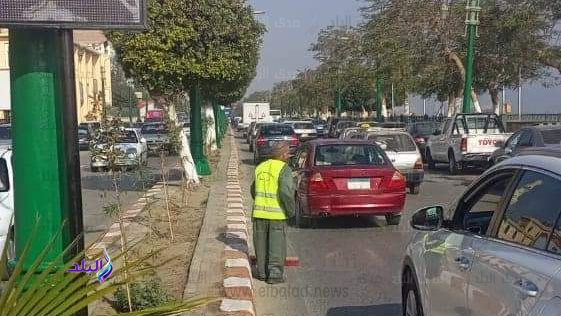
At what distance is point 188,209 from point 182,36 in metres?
3.52

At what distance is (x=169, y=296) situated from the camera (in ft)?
22.8

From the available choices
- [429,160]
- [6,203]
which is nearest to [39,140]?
[6,203]

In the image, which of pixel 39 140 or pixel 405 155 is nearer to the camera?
pixel 39 140

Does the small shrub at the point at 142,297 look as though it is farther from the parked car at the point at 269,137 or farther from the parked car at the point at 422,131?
the parked car at the point at 422,131

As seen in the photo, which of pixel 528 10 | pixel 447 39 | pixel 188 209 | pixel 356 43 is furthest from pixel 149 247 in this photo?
pixel 356 43

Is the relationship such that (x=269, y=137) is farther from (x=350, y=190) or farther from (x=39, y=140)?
(x=39, y=140)

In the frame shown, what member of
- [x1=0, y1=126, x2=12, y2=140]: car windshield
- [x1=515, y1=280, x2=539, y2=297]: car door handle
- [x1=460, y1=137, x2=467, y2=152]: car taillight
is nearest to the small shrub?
[x1=515, y1=280, x2=539, y2=297]: car door handle

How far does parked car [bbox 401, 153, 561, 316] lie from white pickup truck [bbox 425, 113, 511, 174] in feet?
54.6

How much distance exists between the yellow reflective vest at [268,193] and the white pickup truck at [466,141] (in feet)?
45.8

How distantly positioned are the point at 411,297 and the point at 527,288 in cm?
217

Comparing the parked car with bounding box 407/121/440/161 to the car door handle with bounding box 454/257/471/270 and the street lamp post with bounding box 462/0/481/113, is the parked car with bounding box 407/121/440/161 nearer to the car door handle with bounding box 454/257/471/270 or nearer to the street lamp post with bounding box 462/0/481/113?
the street lamp post with bounding box 462/0/481/113

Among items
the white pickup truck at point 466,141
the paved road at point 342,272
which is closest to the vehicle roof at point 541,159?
the paved road at point 342,272

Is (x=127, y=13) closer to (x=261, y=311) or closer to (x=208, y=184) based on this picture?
(x=261, y=311)

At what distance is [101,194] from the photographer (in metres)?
16.3
